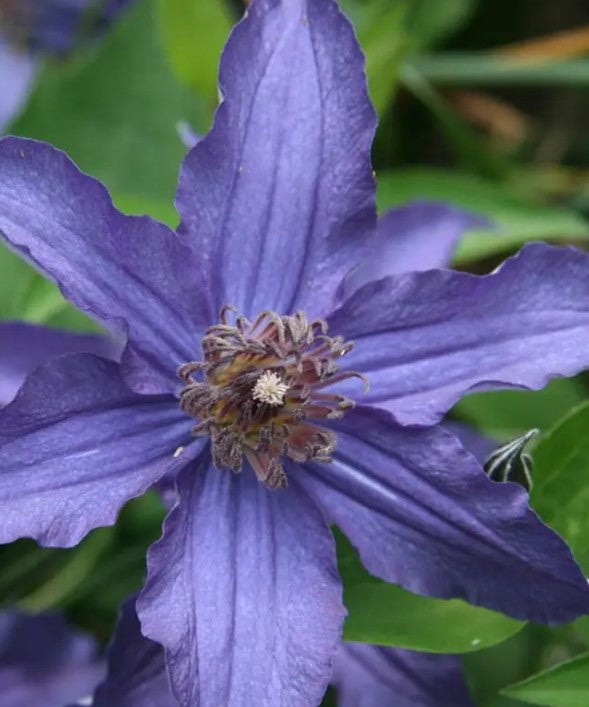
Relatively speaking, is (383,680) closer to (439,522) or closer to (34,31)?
(439,522)

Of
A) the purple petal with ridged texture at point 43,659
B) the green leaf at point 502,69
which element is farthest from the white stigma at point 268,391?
the green leaf at point 502,69

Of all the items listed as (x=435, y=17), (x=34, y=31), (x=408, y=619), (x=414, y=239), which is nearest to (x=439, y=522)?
(x=408, y=619)

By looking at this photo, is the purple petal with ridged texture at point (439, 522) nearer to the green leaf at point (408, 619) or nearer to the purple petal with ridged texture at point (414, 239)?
the green leaf at point (408, 619)

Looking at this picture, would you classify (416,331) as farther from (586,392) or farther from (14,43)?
(14,43)

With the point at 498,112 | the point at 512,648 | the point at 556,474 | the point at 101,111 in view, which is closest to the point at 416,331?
the point at 556,474

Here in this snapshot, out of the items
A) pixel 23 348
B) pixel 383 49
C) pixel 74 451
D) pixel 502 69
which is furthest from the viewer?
pixel 502 69

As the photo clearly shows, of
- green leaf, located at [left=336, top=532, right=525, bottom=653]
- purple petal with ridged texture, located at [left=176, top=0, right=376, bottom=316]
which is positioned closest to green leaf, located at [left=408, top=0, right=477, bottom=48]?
purple petal with ridged texture, located at [left=176, top=0, right=376, bottom=316]
